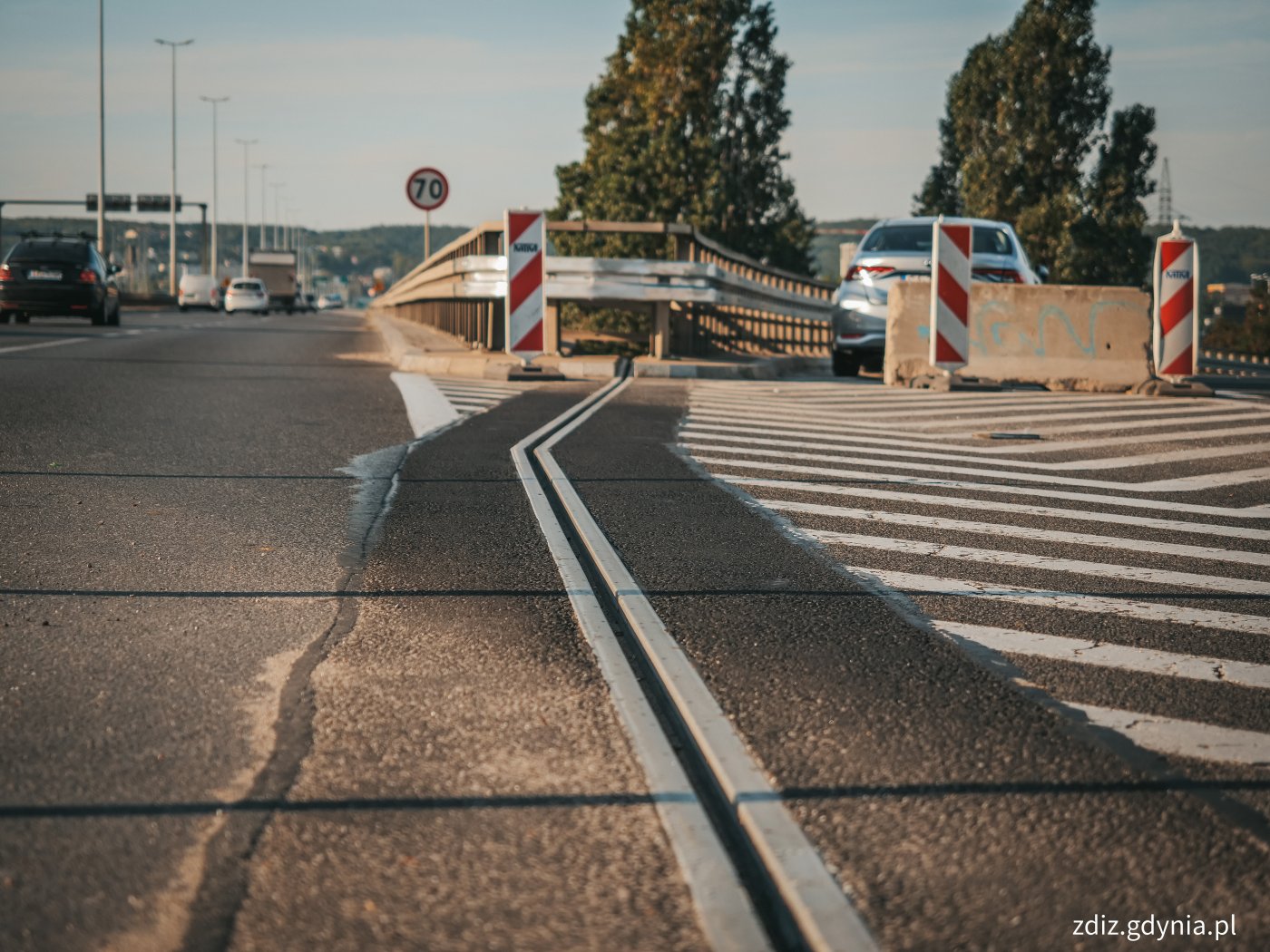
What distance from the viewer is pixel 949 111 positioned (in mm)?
68438

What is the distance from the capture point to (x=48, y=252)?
85.9ft

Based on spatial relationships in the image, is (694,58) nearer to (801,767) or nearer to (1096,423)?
(1096,423)

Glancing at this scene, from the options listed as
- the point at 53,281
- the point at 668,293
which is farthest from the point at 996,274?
the point at 53,281

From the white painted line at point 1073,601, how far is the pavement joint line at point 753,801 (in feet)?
3.37

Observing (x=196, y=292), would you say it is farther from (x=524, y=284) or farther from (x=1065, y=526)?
(x=1065, y=526)

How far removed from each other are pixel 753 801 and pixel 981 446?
7106 millimetres

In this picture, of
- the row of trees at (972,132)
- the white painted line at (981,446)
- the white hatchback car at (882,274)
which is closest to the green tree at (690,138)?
the row of trees at (972,132)

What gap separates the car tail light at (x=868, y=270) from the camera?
16.5m

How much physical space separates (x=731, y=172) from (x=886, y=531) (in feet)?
182

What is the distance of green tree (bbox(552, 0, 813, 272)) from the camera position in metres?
51.1

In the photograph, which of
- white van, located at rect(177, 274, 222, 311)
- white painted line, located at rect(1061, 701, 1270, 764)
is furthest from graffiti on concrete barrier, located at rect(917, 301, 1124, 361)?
white van, located at rect(177, 274, 222, 311)

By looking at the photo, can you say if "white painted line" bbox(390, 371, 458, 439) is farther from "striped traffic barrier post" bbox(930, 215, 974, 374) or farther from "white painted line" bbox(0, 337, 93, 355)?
"white painted line" bbox(0, 337, 93, 355)

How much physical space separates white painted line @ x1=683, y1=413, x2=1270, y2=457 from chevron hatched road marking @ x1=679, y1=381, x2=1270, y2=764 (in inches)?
1.4

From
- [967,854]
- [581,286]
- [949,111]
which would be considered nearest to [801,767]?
[967,854]
